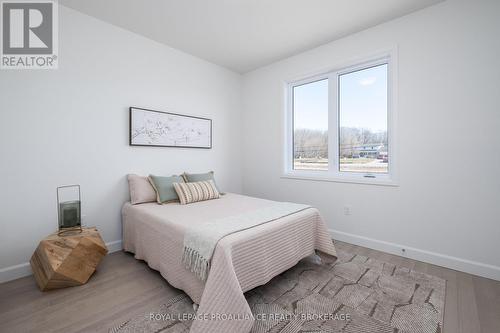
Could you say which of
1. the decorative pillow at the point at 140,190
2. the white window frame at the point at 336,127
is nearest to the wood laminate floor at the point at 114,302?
the decorative pillow at the point at 140,190

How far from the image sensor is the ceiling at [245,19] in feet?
7.72

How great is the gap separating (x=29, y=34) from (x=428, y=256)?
4737mm

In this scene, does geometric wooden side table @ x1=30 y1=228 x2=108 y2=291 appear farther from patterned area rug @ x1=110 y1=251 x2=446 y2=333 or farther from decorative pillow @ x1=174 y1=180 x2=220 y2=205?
decorative pillow @ x1=174 y1=180 x2=220 y2=205

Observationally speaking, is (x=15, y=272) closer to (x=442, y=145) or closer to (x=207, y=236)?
(x=207, y=236)

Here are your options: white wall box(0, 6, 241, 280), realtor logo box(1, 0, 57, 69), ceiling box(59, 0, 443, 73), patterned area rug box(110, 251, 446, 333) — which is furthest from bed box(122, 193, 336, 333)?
ceiling box(59, 0, 443, 73)

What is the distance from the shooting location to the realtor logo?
218cm

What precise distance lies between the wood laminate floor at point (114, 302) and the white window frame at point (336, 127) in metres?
1.10

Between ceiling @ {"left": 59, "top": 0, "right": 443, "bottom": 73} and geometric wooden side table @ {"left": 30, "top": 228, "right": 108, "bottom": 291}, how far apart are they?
92.3 inches

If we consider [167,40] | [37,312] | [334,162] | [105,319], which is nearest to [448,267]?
[334,162]

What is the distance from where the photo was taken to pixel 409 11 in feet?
8.12

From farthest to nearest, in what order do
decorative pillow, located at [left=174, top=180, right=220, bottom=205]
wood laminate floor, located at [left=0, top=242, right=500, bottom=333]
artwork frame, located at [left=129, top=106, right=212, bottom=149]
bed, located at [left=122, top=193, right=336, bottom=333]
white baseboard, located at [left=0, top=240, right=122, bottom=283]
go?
artwork frame, located at [left=129, top=106, right=212, bottom=149], decorative pillow, located at [left=174, top=180, right=220, bottom=205], white baseboard, located at [left=0, top=240, right=122, bottom=283], wood laminate floor, located at [left=0, top=242, right=500, bottom=333], bed, located at [left=122, top=193, right=336, bottom=333]

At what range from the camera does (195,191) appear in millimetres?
2885

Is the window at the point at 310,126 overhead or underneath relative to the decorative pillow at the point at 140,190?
overhead

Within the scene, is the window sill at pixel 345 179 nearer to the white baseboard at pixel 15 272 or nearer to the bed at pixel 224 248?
the bed at pixel 224 248
